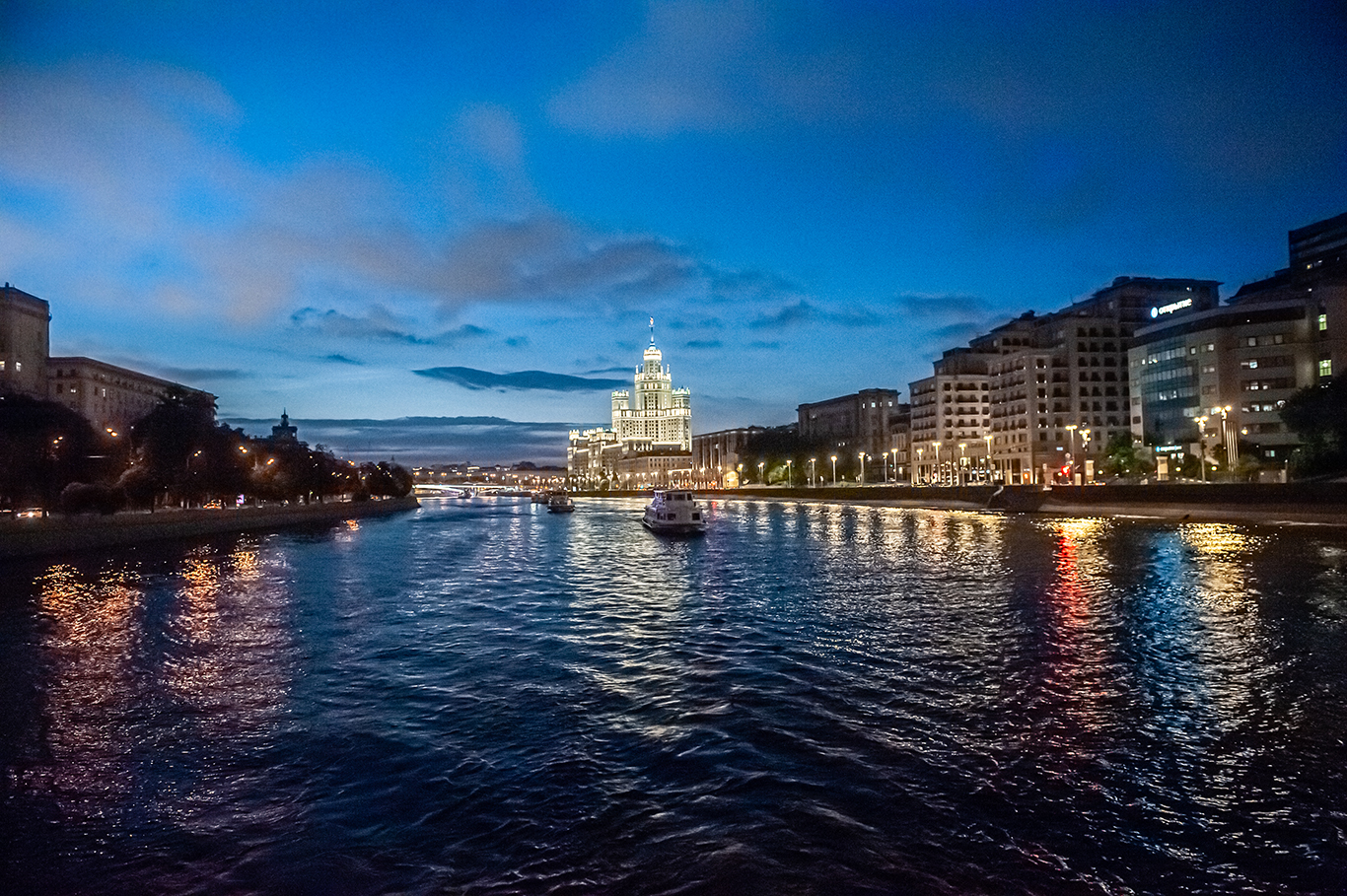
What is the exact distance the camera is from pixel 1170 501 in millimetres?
71375

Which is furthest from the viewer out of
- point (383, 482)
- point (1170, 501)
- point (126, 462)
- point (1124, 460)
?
point (383, 482)

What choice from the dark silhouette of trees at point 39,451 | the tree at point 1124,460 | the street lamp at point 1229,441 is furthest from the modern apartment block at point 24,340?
the street lamp at point 1229,441

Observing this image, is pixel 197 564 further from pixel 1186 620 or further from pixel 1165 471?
pixel 1165 471

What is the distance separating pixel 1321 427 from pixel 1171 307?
7084 cm

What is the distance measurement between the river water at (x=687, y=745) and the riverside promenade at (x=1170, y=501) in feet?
122

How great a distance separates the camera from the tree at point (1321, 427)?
69.1 m

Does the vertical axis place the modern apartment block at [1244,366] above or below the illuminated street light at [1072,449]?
above

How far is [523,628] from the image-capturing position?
2328cm

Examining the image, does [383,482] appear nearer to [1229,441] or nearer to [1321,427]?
[1229,441]

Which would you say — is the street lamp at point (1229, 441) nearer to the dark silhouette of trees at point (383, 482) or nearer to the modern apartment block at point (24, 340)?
the dark silhouette of trees at point (383, 482)

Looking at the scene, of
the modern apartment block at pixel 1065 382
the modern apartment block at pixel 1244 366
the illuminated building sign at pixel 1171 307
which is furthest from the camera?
the modern apartment block at pixel 1065 382

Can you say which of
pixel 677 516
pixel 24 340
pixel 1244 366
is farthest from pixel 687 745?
pixel 24 340

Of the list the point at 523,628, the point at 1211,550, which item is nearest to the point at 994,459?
the point at 1211,550

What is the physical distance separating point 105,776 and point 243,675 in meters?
6.41
